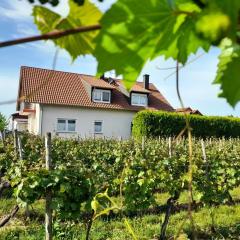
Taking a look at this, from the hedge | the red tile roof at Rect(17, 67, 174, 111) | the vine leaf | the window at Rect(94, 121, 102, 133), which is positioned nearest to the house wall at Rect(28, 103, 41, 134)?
the red tile roof at Rect(17, 67, 174, 111)

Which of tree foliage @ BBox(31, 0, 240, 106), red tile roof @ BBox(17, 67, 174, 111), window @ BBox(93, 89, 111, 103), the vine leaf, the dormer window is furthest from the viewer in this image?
the dormer window

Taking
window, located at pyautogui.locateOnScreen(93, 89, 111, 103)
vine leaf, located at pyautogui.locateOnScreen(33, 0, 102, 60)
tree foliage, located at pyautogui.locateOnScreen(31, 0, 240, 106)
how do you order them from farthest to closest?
window, located at pyautogui.locateOnScreen(93, 89, 111, 103) < vine leaf, located at pyautogui.locateOnScreen(33, 0, 102, 60) < tree foliage, located at pyautogui.locateOnScreen(31, 0, 240, 106)

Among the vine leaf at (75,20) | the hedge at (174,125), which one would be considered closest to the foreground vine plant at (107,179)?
the vine leaf at (75,20)

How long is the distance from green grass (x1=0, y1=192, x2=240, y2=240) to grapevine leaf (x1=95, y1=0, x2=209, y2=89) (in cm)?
748

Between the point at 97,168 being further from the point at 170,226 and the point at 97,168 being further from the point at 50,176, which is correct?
the point at 50,176

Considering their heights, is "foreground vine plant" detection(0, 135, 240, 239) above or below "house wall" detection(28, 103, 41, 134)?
below

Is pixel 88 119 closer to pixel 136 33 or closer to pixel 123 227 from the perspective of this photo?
pixel 123 227

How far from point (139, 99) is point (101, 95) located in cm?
359

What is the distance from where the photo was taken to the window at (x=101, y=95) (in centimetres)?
3606

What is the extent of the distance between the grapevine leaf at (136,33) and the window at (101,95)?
116 ft

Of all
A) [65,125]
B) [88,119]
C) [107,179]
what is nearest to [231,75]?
[107,179]

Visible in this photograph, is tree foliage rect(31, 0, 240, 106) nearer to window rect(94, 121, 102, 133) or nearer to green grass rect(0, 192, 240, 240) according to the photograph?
green grass rect(0, 192, 240, 240)

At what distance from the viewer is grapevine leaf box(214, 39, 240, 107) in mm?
507

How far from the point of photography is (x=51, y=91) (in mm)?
34156
